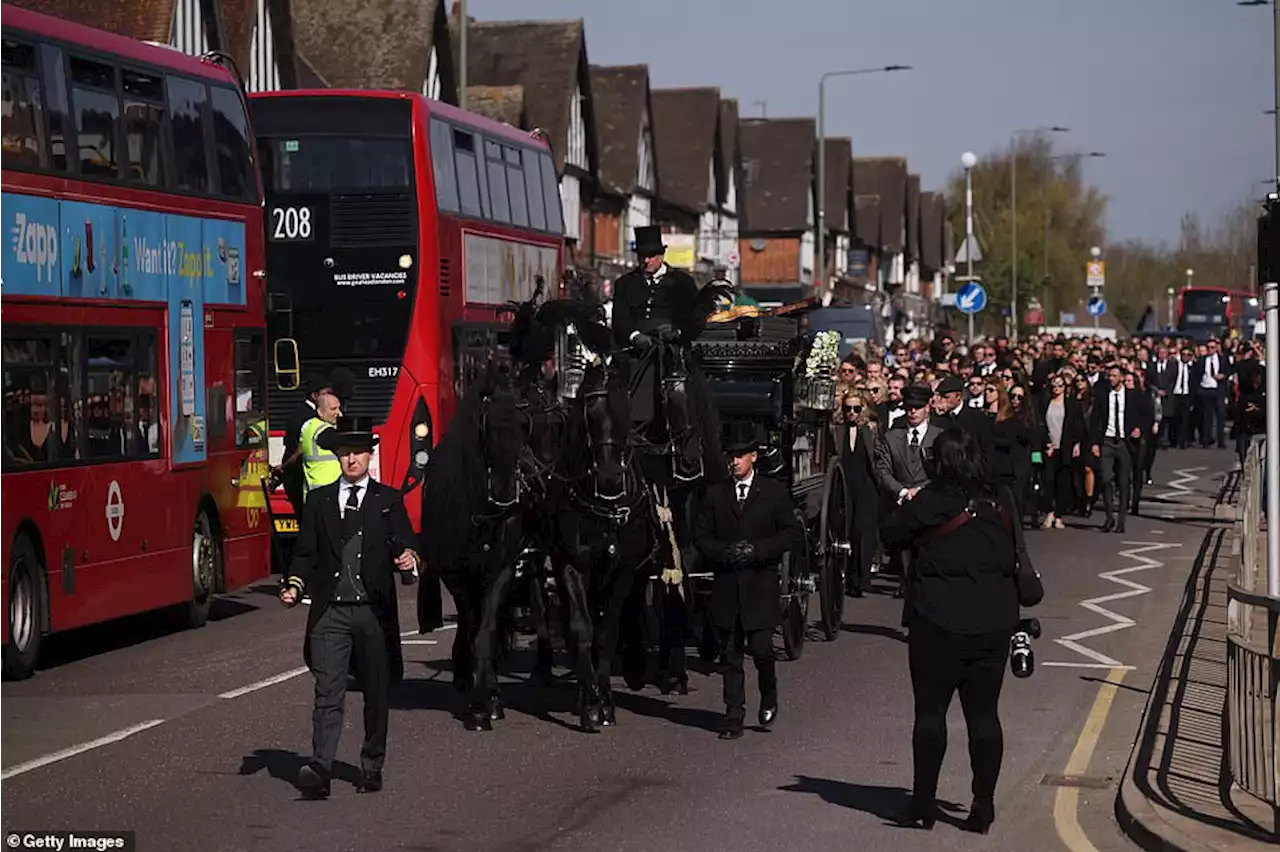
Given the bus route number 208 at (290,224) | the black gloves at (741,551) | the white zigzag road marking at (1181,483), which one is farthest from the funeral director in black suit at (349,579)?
the white zigzag road marking at (1181,483)

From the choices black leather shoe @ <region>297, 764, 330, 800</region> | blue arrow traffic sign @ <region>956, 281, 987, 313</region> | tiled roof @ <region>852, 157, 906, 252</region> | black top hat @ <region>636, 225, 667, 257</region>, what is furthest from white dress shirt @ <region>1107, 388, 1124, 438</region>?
tiled roof @ <region>852, 157, 906, 252</region>

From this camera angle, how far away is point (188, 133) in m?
19.5

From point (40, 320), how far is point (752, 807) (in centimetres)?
763

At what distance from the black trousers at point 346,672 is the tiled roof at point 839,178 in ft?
308

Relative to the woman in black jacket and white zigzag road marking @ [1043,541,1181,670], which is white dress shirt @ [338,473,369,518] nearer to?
the woman in black jacket

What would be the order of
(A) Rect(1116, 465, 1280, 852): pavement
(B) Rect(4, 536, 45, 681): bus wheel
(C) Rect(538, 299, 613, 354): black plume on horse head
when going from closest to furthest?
(A) Rect(1116, 465, 1280, 852): pavement, (C) Rect(538, 299, 613, 354): black plume on horse head, (B) Rect(4, 536, 45, 681): bus wheel

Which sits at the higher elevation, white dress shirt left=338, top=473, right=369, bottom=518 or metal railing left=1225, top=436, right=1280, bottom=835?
white dress shirt left=338, top=473, right=369, bottom=518

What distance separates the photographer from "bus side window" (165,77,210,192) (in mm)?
19203

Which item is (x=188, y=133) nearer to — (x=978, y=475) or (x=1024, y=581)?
(x=978, y=475)

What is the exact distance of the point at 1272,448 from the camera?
13672 millimetres

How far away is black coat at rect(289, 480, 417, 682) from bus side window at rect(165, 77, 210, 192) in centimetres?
880

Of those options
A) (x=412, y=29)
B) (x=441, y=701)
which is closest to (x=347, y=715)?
(x=441, y=701)

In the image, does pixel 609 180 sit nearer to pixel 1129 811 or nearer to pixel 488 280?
pixel 488 280

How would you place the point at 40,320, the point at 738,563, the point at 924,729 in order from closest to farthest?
the point at 924,729 → the point at 738,563 → the point at 40,320
